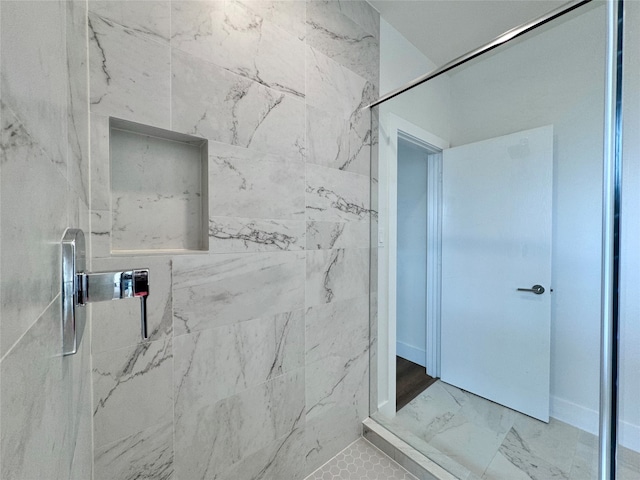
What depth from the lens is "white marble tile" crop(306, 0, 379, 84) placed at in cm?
129

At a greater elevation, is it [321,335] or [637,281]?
[637,281]

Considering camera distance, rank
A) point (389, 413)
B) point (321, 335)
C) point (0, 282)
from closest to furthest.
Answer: point (0, 282) < point (321, 335) < point (389, 413)

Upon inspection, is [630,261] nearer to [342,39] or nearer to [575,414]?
[575,414]

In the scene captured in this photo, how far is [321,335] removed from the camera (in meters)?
1.33

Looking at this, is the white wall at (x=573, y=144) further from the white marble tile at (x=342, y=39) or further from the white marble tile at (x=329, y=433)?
the white marble tile at (x=329, y=433)

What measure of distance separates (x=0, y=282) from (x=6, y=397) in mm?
75

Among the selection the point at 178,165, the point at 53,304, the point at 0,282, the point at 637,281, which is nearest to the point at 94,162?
the point at 178,165

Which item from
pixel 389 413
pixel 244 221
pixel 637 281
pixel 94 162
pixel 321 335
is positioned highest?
pixel 94 162

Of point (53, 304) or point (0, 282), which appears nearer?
point (0, 282)

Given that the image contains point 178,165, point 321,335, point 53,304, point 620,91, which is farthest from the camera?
point 321,335

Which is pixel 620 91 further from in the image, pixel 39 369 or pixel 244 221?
pixel 39 369

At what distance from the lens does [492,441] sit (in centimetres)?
145

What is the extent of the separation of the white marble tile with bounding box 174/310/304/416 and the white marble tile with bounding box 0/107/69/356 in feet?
2.42

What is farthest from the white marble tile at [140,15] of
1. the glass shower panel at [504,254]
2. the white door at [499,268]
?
the white door at [499,268]
